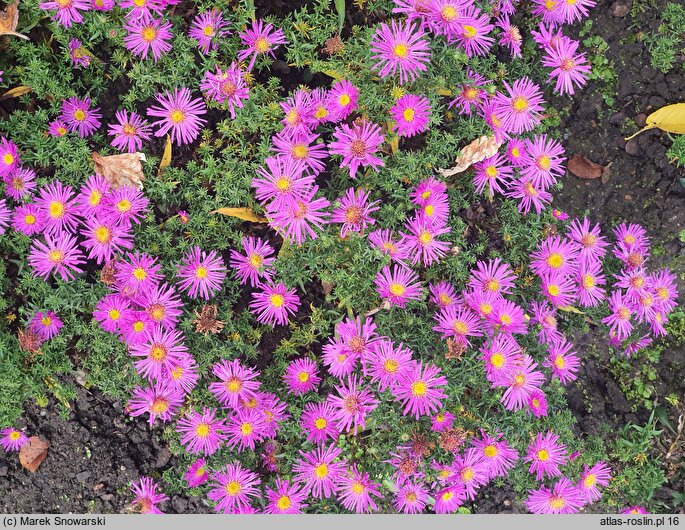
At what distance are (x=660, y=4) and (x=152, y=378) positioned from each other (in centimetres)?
330

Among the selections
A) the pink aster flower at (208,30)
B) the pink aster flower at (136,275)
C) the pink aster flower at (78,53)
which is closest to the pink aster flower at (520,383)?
the pink aster flower at (136,275)

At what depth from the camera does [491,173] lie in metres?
2.88

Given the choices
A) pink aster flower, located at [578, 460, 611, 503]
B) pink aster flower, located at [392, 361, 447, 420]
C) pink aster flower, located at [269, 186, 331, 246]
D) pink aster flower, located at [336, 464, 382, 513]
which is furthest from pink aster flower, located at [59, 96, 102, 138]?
pink aster flower, located at [578, 460, 611, 503]

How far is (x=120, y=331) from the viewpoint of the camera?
2773 mm

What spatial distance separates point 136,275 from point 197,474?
0.99 m

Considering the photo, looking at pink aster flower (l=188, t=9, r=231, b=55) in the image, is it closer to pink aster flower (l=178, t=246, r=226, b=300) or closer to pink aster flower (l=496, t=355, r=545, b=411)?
pink aster flower (l=178, t=246, r=226, b=300)

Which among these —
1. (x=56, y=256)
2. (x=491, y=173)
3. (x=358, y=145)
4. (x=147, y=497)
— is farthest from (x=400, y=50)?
(x=147, y=497)

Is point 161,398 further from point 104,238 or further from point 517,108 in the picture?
point 517,108

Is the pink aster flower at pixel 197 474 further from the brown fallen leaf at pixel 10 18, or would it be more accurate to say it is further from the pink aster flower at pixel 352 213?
the brown fallen leaf at pixel 10 18

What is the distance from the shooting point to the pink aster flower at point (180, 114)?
114 inches

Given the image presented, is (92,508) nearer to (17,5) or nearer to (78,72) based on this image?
(78,72)

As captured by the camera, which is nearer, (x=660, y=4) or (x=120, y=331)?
(x=120, y=331)

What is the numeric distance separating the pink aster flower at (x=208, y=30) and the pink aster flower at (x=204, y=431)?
1.70 meters

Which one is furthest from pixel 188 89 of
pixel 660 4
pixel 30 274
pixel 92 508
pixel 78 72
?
pixel 660 4
